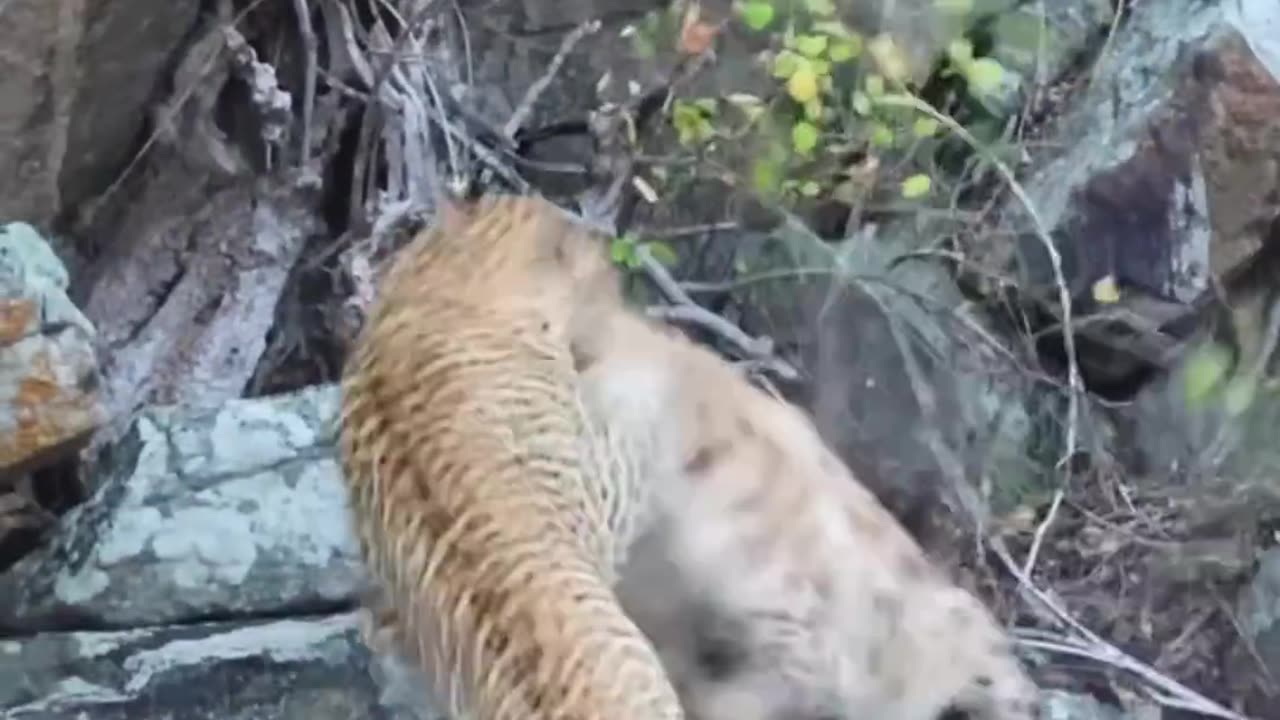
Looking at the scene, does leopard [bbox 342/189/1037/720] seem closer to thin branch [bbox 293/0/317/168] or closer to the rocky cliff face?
the rocky cliff face

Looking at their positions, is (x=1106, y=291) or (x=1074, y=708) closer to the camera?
(x=1074, y=708)

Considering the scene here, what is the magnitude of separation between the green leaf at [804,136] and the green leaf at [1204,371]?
414 millimetres

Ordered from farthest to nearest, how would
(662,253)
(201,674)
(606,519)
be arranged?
1. (662,253)
2. (201,674)
3. (606,519)

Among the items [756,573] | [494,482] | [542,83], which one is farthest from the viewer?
[542,83]

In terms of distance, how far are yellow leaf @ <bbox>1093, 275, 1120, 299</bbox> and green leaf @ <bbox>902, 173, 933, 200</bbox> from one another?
19 centimetres

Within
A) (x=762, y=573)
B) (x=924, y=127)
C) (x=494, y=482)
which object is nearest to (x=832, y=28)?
(x=924, y=127)

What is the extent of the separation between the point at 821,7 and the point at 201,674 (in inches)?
34.1

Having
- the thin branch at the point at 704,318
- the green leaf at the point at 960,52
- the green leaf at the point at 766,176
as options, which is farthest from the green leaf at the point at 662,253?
the green leaf at the point at 960,52

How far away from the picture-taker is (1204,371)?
2031mm

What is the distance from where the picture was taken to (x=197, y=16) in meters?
2.26

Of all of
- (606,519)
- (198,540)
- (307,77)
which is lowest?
(198,540)

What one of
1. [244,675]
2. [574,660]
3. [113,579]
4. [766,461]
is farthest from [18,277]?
[574,660]

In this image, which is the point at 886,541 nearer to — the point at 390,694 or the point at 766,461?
the point at 766,461

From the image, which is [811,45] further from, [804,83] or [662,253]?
[662,253]
